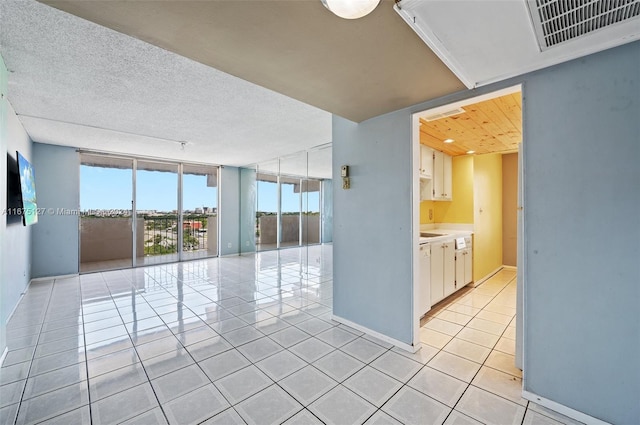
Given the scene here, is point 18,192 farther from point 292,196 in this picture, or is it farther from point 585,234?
point 585,234

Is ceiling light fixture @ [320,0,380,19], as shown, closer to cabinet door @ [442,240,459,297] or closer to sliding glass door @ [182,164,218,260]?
cabinet door @ [442,240,459,297]

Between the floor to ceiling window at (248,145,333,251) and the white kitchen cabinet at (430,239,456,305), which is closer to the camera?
the white kitchen cabinet at (430,239,456,305)

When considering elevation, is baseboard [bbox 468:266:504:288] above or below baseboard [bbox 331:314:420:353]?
above

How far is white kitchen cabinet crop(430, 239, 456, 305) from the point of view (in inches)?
129

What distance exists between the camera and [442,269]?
347cm

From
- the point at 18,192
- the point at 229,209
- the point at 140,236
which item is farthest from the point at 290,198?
the point at 18,192

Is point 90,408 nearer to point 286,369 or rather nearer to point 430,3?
point 286,369

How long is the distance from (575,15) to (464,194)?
3.58 m

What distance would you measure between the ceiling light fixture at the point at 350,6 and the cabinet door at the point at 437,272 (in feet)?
9.08

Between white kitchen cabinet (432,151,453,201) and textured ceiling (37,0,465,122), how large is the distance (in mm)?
2227

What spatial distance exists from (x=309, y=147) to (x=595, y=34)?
4566 millimetres

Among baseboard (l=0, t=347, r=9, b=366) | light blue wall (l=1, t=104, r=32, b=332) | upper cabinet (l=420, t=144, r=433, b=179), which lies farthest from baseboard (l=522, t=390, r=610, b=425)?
light blue wall (l=1, t=104, r=32, b=332)

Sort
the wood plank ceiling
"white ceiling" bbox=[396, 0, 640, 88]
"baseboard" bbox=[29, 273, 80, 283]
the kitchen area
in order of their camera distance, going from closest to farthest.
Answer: "white ceiling" bbox=[396, 0, 640, 88] → the wood plank ceiling → the kitchen area → "baseboard" bbox=[29, 273, 80, 283]

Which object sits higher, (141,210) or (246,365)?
(141,210)
